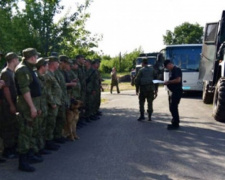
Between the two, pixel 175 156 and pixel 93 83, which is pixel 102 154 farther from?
pixel 93 83

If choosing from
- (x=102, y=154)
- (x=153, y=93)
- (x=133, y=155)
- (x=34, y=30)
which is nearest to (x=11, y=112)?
(x=102, y=154)

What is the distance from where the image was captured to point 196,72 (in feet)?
62.8

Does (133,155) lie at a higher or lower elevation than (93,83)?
lower

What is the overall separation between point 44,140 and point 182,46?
1373 centimetres

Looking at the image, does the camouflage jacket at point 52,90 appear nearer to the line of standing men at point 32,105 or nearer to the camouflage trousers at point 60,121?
the line of standing men at point 32,105

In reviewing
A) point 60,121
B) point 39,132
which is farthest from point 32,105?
point 60,121

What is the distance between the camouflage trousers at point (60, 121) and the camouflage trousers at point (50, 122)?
47 centimetres

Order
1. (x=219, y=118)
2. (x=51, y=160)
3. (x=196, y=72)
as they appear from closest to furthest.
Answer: (x=51, y=160) → (x=219, y=118) → (x=196, y=72)

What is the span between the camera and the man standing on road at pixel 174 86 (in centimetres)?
944

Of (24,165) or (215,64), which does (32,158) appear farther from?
(215,64)

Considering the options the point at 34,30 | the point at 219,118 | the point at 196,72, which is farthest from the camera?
the point at 196,72

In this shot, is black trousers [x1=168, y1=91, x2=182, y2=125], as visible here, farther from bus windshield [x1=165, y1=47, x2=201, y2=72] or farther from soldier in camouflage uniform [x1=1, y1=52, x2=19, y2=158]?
bus windshield [x1=165, y1=47, x2=201, y2=72]

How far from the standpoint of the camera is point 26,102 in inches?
238

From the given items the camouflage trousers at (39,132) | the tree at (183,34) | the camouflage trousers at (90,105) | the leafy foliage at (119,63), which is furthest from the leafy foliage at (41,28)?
the tree at (183,34)
